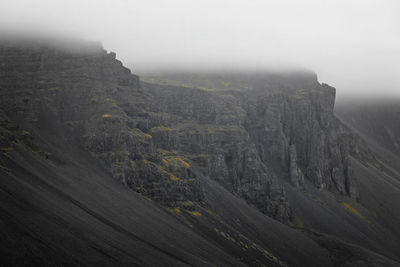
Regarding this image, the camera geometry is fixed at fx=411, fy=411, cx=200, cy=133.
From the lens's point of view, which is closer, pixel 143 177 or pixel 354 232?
pixel 143 177

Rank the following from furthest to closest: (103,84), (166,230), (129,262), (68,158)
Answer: (103,84) < (68,158) < (166,230) < (129,262)

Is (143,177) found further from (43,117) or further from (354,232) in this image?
(354,232)

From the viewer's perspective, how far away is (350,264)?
14600 cm

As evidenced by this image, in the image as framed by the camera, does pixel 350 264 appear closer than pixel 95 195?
No

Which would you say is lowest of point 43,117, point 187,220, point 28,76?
point 187,220

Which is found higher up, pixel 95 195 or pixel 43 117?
pixel 43 117

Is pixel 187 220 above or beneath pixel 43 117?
beneath

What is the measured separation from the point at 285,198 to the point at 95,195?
374ft

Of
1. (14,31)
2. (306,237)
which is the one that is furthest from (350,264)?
(14,31)

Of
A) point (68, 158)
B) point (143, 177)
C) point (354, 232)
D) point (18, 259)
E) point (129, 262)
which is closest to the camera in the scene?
point (18, 259)

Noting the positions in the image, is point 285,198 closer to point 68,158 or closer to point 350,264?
point 350,264

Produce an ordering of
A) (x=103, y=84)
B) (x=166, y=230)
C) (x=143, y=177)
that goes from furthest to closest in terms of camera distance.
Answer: (x=103, y=84) → (x=143, y=177) → (x=166, y=230)

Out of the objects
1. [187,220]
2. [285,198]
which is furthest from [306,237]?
[187,220]

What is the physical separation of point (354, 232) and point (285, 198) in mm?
34144
